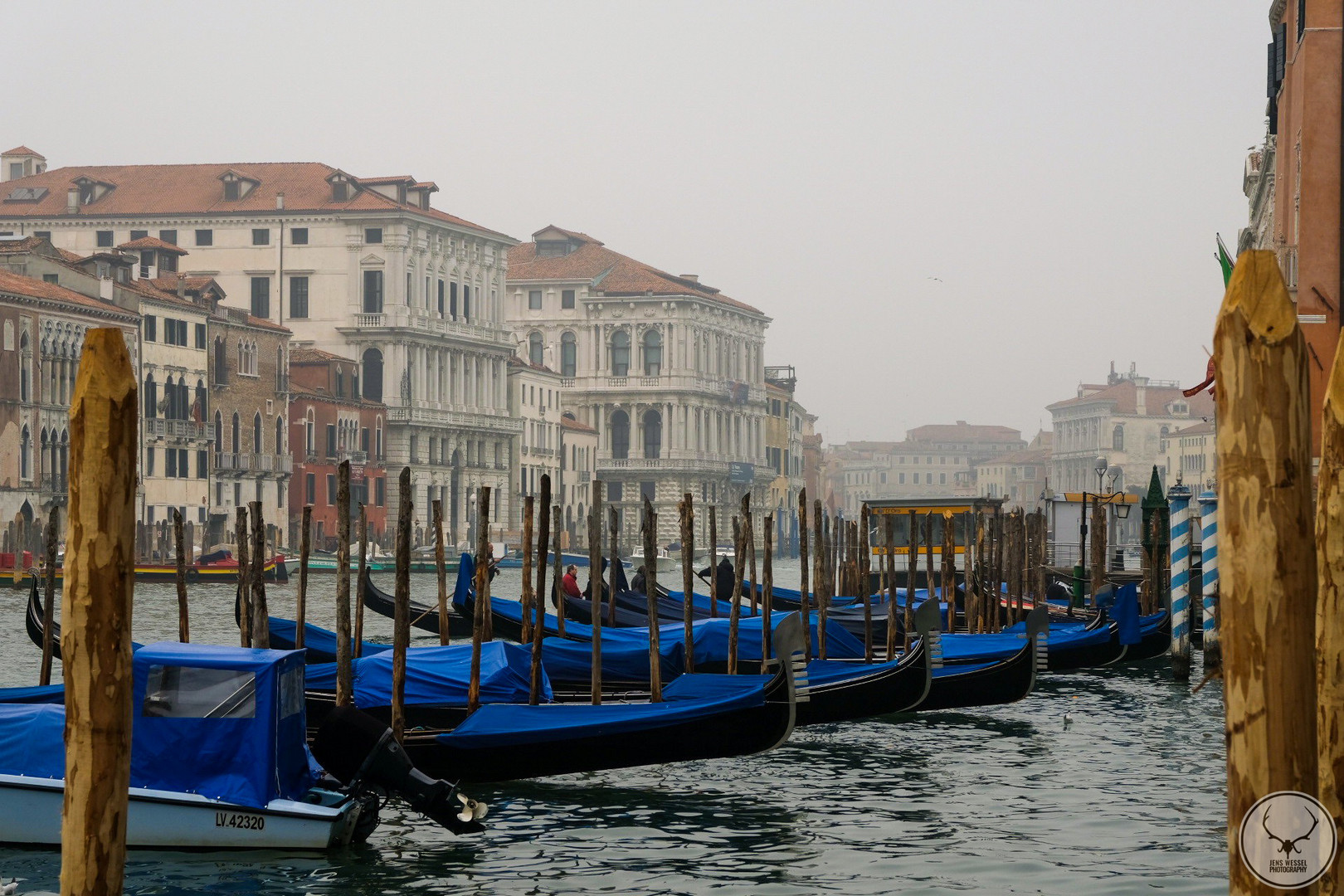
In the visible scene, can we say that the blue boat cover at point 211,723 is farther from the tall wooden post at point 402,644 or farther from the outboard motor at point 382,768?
the tall wooden post at point 402,644

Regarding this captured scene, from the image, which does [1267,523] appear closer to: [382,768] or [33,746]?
[382,768]

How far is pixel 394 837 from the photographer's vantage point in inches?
364

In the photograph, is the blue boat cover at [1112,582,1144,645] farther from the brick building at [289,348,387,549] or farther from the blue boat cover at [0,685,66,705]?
the brick building at [289,348,387,549]

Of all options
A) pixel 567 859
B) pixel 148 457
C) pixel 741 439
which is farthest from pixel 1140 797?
pixel 741 439

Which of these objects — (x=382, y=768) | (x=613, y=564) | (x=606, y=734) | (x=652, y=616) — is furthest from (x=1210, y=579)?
(x=382, y=768)

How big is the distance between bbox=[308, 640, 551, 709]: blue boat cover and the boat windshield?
2355 mm

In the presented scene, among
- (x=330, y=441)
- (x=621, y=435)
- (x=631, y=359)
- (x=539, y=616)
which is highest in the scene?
(x=631, y=359)

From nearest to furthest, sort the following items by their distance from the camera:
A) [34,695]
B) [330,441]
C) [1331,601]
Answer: [1331,601] < [34,695] < [330,441]

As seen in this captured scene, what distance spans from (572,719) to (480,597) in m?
2.46

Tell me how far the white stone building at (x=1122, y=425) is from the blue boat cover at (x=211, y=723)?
105 metres

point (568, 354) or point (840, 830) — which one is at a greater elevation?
point (568, 354)

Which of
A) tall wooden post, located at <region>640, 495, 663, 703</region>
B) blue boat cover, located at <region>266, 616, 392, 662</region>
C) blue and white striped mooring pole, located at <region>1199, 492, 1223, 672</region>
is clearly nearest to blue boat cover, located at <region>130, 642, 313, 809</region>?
tall wooden post, located at <region>640, 495, 663, 703</region>

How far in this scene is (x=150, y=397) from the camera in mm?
41406

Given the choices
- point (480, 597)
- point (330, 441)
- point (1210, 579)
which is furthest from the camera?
point (330, 441)
